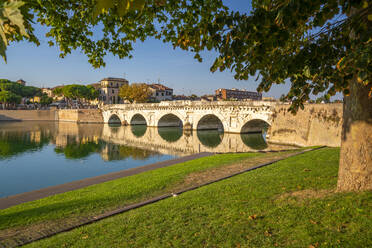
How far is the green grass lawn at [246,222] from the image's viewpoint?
3824 mm

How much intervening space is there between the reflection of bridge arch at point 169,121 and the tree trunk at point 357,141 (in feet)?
145

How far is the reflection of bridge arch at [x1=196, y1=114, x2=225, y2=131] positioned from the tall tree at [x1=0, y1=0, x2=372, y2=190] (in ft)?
113

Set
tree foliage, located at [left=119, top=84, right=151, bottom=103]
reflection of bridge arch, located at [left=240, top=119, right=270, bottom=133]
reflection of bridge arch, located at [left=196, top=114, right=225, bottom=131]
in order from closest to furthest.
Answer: reflection of bridge arch, located at [left=240, top=119, right=270, bottom=133], reflection of bridge arch, located at [left=196, top=114, right=225, bottom=131], tree foliage, located at [left=119, top=84, right=151, bottom=103]

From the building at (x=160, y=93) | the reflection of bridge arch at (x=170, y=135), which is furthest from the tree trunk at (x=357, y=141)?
the building at (x=160, y=93)

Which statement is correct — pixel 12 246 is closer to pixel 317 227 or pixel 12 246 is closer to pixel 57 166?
pixel 317 227

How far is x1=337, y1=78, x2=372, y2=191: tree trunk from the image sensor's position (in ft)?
16.3

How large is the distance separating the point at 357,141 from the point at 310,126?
18663mm

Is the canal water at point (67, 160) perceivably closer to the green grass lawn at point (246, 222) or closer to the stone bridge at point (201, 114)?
the stone bridge at point (201, 114)

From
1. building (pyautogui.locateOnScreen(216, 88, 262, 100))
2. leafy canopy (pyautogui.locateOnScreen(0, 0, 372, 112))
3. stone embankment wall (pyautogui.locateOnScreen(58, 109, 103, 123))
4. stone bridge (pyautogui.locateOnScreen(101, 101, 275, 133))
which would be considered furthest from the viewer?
building (pyautogui.locateOnScreen(216, 88, 262, 100))

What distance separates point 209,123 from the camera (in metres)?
44.1

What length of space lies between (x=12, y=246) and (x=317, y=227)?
532 centimetres

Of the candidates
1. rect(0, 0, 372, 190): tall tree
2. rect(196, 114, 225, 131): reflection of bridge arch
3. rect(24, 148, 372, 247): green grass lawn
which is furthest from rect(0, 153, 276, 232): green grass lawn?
rect(196, 114, 225, 131): reflection of bridge arch

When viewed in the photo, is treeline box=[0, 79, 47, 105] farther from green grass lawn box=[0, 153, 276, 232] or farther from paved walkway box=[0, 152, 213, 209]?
green grass lawn box=[0, 153, 276, 232]

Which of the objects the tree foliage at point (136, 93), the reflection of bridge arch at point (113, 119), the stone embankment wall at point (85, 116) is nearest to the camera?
the reflection of bridge arch at point (113, 119)
